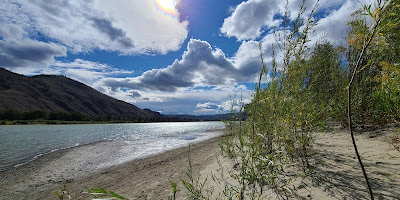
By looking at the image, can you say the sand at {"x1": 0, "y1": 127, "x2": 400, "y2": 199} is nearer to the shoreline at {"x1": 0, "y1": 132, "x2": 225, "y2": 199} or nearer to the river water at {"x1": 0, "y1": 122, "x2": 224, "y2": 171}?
the shoreline at {"x1": 0, "y1": 132, "x2": 225, "y2": 199}

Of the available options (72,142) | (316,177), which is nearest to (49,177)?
(316,177)

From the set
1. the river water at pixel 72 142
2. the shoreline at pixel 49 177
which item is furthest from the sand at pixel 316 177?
the river water at pixel 72 142

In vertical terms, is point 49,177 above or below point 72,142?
above

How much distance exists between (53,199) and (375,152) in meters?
11.3

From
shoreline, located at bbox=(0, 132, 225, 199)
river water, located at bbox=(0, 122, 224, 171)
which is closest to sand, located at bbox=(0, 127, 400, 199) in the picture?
shoreline, located at bbox=(0, 132, 225, 199)

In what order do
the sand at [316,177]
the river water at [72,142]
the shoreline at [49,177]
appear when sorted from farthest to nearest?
the river water at [72,142] < the shoreline at [49,177] < the sand at [316,177]

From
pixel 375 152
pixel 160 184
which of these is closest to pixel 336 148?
pixel 375 152

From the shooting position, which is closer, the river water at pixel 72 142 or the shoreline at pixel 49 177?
the shoreline at pixel 49 177

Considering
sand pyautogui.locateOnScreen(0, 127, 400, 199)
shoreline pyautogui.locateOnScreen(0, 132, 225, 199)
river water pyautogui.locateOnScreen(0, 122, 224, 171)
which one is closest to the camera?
sand pyautogui.locateOnScreen(0, 127, 400, 199)

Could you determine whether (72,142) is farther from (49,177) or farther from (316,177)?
(316,177)

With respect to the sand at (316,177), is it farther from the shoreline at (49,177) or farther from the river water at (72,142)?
the river water at (72,142)

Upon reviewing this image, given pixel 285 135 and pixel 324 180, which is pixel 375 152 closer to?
pixel 324 180

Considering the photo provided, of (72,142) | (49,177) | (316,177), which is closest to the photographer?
(316,177)

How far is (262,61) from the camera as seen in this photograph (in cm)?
422
